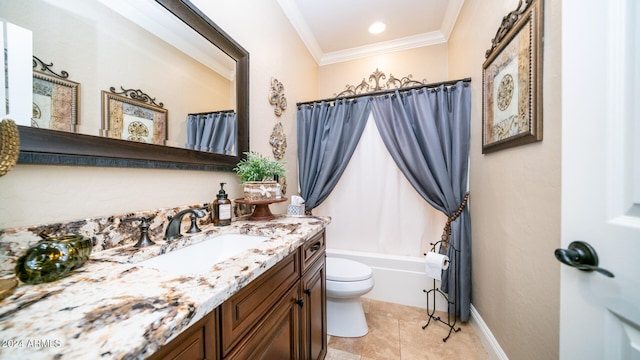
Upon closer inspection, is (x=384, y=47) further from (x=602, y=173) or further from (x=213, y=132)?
(x=602, y=173)

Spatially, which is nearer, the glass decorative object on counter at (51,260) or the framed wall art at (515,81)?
the glass decorative object on counter at (51,260)

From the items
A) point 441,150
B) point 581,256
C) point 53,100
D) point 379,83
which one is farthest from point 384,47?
point 53,100

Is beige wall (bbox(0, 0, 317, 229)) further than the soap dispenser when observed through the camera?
No

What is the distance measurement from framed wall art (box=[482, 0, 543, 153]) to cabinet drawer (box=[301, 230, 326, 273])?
1121 millimetres

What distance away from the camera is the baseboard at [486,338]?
1228 millimetres

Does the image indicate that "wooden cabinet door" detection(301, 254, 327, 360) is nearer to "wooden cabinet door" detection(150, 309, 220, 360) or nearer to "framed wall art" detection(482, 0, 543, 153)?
"wooden cabinet door" detection(150, 309, 220, 360)

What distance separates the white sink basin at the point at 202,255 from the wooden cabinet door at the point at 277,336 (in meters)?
0.25

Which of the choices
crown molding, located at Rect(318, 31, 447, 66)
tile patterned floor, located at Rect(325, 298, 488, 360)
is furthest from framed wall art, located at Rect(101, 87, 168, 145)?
crown molding, located at Rect(318, 31, 447, 66)

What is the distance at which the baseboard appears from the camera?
4.03ft

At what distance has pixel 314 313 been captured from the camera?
3.69ft

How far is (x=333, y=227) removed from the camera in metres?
2.28

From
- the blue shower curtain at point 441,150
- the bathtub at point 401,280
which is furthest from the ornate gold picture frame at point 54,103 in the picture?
the bathtub at point 401,280

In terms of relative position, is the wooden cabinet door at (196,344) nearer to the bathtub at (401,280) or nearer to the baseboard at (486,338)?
the baseboard at (486,338)

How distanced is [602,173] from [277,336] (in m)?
1.03
